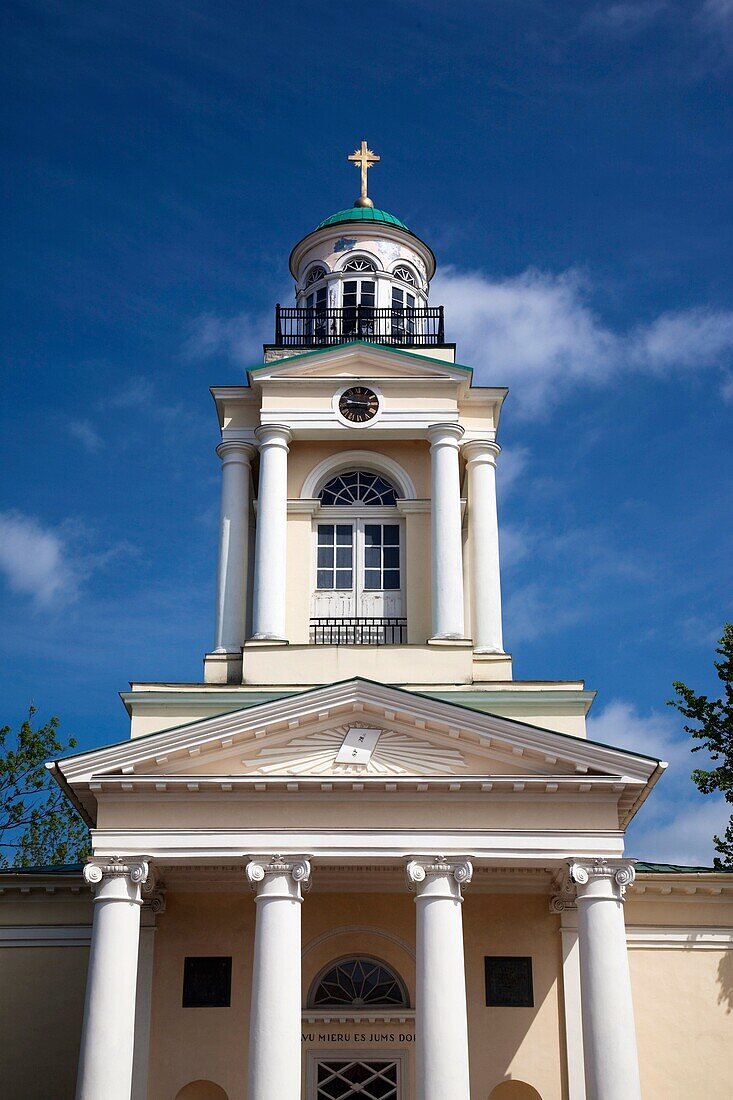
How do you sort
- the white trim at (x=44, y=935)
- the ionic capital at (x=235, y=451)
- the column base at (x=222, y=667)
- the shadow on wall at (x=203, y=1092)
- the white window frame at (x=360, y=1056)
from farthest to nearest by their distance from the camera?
the ionic capital at (x=235, y=451) → the column base at (x=222, y=667) → the white trim at (x=44, y=935) → the white window frame at (x=360, y=1056) → the shadow on wall at (x=203, y=1092)

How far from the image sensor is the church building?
1772 cm

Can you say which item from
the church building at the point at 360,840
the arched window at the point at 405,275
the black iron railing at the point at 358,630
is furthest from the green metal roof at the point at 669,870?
the arched window at the point at 405,275

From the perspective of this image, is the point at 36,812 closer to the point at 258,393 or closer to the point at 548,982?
the point at 258,393

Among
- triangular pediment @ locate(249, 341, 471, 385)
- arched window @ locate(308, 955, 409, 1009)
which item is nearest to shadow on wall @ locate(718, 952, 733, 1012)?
arched window @ locate(308, 955, 409, 1009)

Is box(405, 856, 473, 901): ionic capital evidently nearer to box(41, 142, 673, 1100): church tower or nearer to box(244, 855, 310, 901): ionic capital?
box(41, 142, 673, 1100): church tower

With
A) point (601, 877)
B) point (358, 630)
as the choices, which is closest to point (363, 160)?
point (358, 630)

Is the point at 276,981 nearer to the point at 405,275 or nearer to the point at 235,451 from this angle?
the point at 235,451

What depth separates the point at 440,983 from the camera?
17.3 meters

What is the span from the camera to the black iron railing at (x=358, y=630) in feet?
75.4

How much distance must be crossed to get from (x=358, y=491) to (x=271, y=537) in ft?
7.53

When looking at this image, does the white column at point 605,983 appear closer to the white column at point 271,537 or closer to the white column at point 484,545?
the white column at point 484,545

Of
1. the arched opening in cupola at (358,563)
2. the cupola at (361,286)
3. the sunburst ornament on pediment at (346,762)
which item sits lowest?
the sunburst ornament on pediment at (346,762)

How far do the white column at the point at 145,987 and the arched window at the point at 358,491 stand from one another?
7.70m

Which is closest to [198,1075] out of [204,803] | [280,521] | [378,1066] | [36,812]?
[378,1066]
